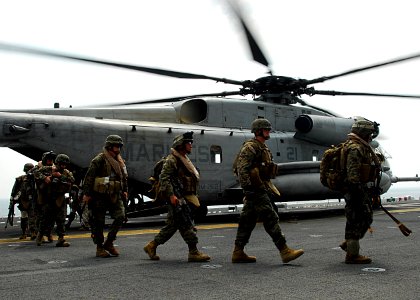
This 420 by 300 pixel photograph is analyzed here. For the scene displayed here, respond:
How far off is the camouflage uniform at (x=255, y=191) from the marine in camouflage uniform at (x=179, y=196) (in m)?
0.65

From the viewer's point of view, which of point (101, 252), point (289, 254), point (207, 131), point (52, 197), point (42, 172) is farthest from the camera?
point (207, 131)

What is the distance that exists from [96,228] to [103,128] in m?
5.01

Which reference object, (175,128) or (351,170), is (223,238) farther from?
(175,128)

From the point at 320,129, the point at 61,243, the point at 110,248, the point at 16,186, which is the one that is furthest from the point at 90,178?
the point at 320,129

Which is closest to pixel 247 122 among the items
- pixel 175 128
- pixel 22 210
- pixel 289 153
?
pixel 289 153

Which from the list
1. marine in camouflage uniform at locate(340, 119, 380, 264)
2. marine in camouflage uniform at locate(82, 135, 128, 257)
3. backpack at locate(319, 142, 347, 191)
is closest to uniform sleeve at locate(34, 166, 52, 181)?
marine in camouflage uniform at locate(82, 135, 128, 257)

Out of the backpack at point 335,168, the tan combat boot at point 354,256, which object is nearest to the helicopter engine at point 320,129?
the backpack at point 335,168

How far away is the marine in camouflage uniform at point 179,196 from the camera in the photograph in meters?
6.38

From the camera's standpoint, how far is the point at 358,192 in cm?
610

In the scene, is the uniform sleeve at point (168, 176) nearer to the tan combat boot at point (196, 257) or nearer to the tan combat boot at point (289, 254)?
the tan combat boot at point (196, 257)

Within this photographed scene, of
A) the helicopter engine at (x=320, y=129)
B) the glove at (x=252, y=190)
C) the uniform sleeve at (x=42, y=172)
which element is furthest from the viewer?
the helicopter engine at (x=320, y=129)

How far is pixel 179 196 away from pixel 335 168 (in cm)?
216

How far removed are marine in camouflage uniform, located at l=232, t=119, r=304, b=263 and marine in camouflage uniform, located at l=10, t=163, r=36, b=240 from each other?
555 cm

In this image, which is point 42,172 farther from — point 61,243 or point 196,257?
point 196,257
